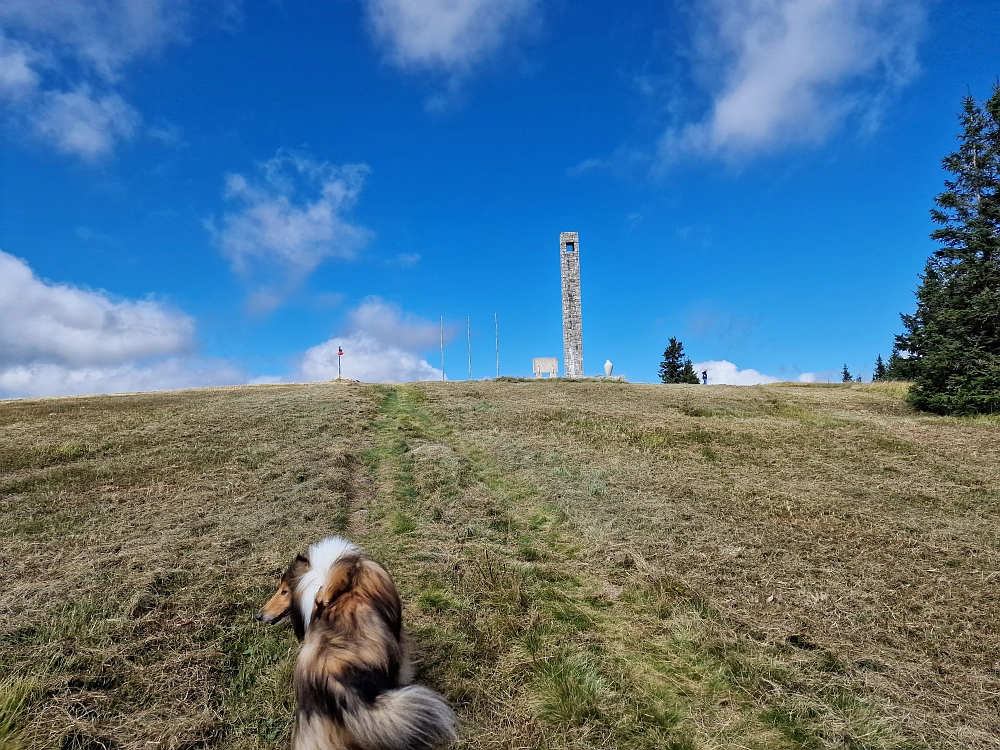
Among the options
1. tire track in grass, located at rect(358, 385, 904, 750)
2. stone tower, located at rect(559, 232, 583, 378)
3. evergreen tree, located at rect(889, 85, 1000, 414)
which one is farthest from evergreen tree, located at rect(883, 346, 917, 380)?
tire track in grass, located at rect(358, 385, 904, 750)

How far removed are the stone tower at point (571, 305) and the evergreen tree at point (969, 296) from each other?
34.7 metres

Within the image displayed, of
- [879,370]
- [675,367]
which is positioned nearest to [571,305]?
[675,367]

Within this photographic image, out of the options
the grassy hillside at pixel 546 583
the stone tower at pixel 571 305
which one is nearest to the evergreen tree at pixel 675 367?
the stone tower at pixel 571 305

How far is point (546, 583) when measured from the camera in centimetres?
717

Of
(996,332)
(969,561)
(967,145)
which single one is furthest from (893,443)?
(967,145)

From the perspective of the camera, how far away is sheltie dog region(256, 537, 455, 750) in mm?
3369

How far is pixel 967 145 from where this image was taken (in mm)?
26203

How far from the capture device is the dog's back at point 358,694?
3.36 metres

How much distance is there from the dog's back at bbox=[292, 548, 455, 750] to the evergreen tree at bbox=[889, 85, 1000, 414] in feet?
96.2

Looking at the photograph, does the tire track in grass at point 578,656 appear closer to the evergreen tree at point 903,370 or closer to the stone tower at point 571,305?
the evergreen tree at point 903,370

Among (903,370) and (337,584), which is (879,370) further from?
(337,584)

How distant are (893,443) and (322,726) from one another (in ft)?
62.6

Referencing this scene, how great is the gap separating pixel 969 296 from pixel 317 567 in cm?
3166

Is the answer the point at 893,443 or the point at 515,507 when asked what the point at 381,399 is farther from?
the point at 893,443
